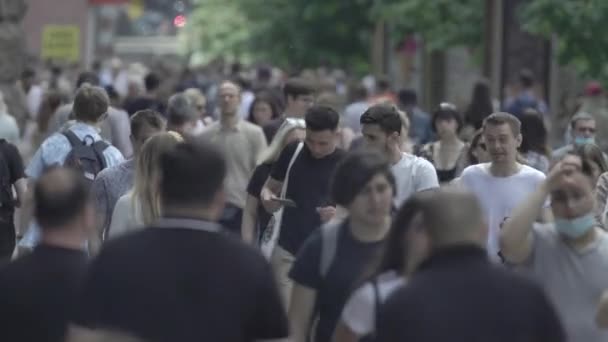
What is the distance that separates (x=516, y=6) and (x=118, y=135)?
13.1 metres

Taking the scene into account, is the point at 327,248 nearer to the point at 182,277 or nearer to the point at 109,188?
the point at 182,277

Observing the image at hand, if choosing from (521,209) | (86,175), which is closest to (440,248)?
(521,209)

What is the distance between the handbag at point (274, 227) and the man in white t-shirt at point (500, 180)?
1.19m

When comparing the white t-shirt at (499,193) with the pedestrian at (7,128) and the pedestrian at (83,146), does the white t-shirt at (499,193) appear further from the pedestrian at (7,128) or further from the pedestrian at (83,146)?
the pedestrian at (7,128)

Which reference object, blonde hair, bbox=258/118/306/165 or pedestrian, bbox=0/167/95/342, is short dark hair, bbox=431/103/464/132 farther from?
pedestrian, bbox=0/167/95/342

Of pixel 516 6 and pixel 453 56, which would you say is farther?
pixel 453 56

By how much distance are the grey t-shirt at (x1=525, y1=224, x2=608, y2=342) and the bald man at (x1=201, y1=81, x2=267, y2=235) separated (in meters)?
7.04

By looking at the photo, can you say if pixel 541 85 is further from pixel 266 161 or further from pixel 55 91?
pixel 266 161

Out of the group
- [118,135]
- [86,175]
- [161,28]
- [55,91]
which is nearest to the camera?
[86,175]

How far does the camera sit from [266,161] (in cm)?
1207

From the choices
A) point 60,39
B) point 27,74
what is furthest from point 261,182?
point 60,39

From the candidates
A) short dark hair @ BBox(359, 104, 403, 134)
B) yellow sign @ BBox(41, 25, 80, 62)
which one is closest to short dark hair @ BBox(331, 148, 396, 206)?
short dark hair @ BBox(359, 104, 403, 134)

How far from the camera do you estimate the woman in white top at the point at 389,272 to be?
20.8 ft

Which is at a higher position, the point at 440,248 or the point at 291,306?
the point at 440,248
